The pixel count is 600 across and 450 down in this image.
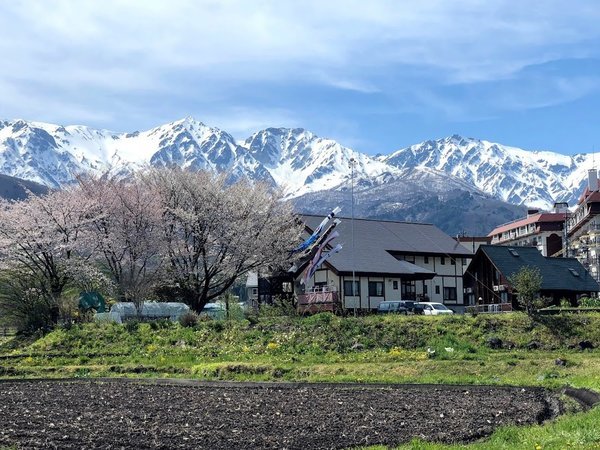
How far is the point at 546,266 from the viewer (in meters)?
60.8

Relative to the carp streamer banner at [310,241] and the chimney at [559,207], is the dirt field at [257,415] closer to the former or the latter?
the carp streamer banner at [310,241]

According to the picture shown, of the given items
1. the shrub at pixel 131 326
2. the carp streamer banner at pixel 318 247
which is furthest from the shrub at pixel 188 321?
the carp streamer banner at pixel 318 247

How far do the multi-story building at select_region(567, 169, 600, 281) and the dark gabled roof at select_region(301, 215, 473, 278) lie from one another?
102ft

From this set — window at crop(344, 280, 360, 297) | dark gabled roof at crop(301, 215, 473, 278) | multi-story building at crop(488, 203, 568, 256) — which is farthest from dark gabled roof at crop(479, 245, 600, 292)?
multi-story building at crop(488, 203, 568, 256)

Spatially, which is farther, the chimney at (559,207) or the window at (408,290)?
the chimney at (559,207)

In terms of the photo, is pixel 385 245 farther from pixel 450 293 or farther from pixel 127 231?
pixel 127 231

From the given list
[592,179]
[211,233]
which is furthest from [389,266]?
[592,179]

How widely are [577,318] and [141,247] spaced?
103ft

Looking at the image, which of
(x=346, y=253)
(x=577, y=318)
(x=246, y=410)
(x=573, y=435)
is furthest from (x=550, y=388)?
(x=346, y=253)

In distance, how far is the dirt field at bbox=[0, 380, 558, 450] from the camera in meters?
17.1

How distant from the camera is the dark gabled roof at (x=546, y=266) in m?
59.7

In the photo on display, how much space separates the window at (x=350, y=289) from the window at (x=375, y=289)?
4.20 ft

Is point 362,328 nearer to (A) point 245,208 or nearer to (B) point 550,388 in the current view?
(B) point 550,388

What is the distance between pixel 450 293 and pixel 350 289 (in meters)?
15.1
